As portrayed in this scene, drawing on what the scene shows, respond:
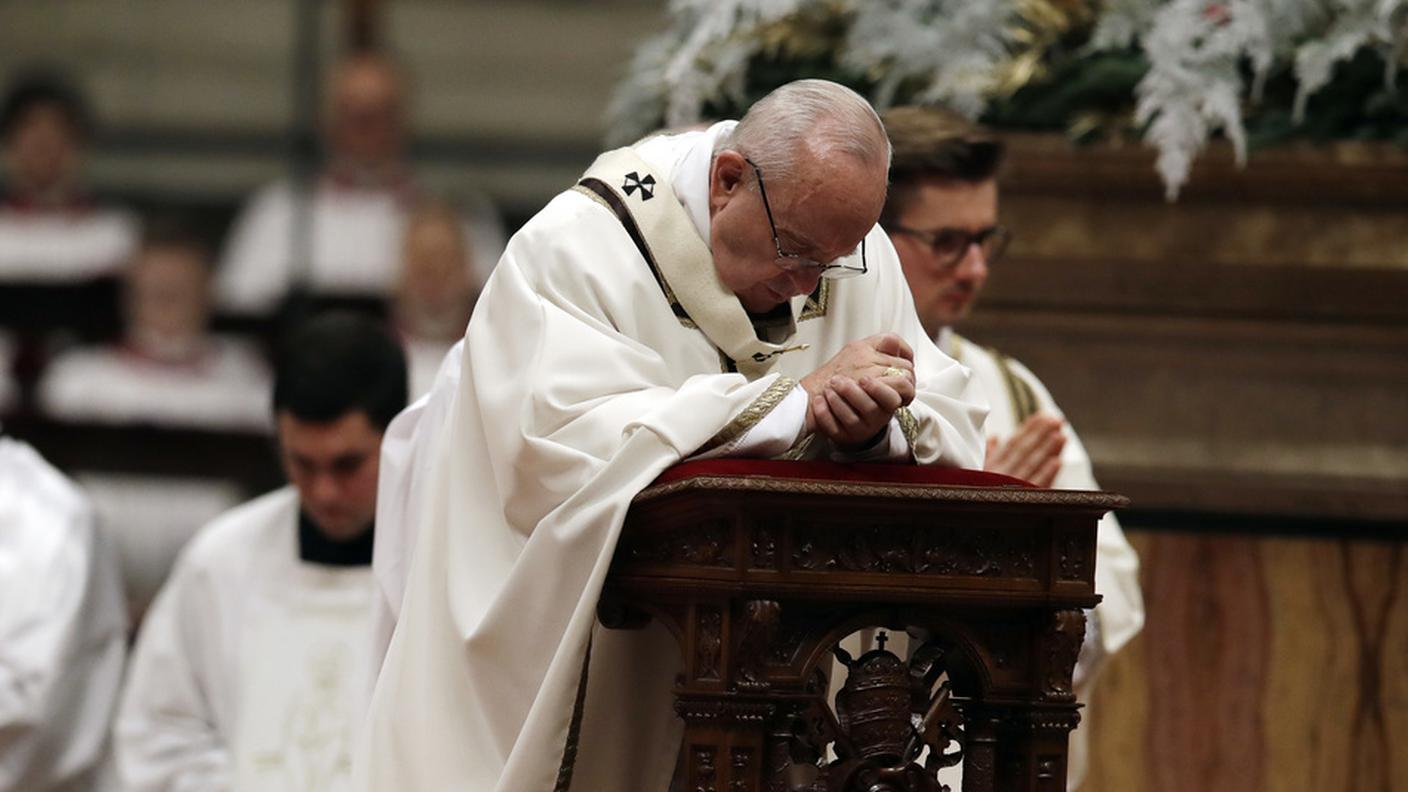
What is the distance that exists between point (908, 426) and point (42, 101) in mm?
7291

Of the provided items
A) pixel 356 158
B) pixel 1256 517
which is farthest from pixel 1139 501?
pixel 356 158

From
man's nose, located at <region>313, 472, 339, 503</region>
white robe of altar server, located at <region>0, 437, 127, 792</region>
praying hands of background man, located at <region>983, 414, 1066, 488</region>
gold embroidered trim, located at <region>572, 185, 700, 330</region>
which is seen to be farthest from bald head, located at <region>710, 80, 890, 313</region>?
white robe of altar server, located at <region>0, 437, 127, 792</region>

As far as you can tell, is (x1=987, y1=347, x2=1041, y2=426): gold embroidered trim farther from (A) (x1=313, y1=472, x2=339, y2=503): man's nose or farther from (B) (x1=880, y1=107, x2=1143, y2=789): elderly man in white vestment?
(A) (x1=313, y1=472, x2=339, y2=503): man's nose

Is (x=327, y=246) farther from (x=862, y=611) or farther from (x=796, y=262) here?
(x=862, y=611)

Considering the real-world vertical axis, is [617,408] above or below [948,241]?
below

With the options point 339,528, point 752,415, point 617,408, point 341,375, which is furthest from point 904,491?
point 339,528

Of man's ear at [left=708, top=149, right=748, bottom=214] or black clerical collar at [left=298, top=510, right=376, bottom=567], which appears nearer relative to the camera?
man's ear at [left=708, top=149, right=748, bottom=214]

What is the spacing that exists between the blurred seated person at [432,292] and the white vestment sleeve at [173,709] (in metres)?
2.09

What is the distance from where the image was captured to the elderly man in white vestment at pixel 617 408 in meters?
3.83

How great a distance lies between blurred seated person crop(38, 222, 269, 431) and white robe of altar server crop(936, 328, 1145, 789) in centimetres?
498

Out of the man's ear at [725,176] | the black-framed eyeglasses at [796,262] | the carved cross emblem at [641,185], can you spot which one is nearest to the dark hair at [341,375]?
the carved cross emblem at [641,185]

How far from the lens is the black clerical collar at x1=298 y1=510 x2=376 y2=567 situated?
6.28 m

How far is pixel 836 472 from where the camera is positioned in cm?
377

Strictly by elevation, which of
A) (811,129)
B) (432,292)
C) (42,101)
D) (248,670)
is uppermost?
(42,101)
